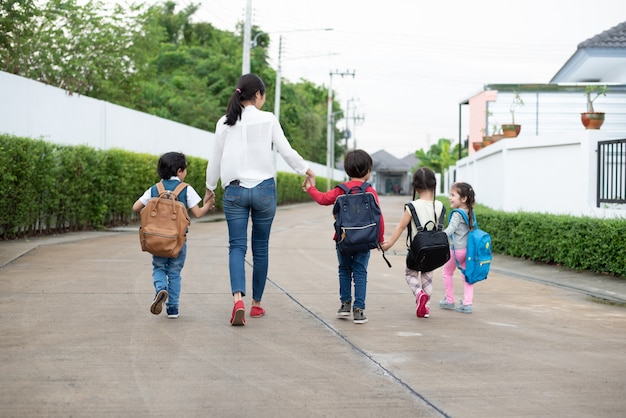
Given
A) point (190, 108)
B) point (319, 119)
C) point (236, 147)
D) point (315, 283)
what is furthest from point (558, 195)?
point (319, 119)

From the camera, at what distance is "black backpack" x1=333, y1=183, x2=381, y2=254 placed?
655cm

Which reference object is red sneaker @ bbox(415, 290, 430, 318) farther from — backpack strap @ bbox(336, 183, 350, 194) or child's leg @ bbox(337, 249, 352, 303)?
backpack strap @ bbox(336, 183, 350, 194)

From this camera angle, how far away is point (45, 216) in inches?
586

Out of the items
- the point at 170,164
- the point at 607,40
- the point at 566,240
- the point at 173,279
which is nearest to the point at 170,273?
the point at 173,279

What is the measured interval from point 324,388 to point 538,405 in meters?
1.17

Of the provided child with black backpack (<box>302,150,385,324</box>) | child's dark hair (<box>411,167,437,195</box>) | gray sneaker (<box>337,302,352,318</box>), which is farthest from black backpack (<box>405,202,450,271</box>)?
gray sneaker (<box>337,302,352,318</box>)

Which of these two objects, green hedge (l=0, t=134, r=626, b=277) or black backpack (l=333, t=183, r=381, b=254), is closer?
black backpack (l=333, t=183, r=381, b=254)

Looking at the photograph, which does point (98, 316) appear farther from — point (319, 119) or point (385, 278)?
point (319, 119)

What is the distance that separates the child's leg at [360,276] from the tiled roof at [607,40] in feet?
63.6

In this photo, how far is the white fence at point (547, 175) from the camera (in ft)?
42.3

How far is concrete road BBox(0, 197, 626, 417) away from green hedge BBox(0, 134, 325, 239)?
3812 millimetres

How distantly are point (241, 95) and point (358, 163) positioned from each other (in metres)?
1.13

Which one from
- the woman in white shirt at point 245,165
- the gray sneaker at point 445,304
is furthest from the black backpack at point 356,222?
the gray sneaker at point 445,304

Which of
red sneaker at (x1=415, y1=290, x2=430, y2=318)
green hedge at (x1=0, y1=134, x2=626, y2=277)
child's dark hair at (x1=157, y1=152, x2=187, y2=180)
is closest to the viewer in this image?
child's dark hair at (x1=157, y1=152, x2=187, y2=180)
